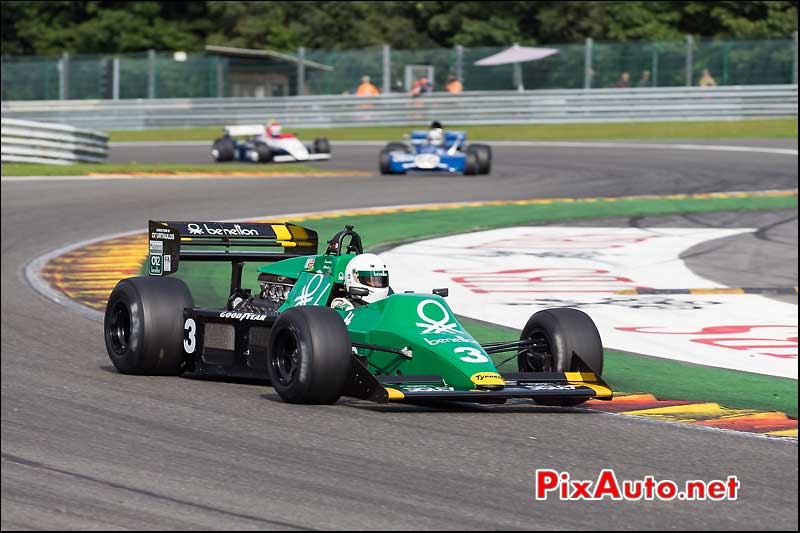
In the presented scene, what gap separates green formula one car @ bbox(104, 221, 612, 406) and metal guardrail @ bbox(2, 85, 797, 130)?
108ft

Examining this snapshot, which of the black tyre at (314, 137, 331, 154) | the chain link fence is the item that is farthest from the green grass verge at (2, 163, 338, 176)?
the chain link fence

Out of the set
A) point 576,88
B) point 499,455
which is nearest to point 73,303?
point 499,455

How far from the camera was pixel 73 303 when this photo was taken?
1333 centimetres

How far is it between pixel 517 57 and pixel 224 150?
13.2 meters

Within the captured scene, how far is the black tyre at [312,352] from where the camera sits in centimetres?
789

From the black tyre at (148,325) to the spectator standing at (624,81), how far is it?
113 ft

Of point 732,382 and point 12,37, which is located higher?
point 12,37

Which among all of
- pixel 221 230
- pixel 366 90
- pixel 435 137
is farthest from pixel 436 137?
pixel 221 230

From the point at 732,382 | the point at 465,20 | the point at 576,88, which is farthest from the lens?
the point at 465,20

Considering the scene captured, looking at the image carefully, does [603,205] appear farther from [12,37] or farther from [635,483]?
[12,37]

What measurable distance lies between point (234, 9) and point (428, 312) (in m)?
54.5

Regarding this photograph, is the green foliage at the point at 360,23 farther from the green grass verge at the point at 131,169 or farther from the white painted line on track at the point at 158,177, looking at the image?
the white painted line on track at the point at 158,177

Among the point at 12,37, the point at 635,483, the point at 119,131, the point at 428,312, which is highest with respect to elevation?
the point at 12,37

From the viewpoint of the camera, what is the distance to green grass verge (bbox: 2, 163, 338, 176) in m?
27.0
